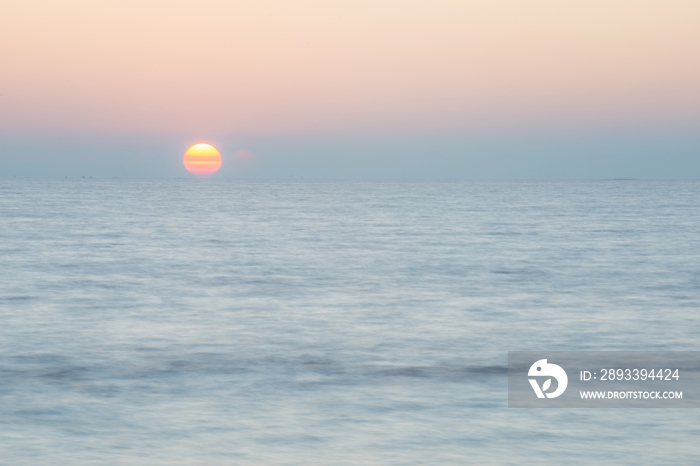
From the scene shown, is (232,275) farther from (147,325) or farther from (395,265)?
(147,325)

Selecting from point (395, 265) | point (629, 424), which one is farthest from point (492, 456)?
point (395, 265)

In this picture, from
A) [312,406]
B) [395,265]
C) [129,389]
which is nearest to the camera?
[312,406]

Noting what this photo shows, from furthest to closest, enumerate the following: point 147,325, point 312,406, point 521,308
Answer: point 521,308 < point 147,325 < point 312,406

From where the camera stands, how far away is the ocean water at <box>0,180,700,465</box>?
335 inches

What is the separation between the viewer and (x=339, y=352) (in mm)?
13312

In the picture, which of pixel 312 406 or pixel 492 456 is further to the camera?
pixel 312 406

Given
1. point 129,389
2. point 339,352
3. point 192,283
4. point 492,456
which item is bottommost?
point 492,456

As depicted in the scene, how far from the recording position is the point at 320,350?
44.2 ft

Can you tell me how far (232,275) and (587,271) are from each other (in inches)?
446

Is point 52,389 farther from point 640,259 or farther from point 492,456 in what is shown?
point 640,259

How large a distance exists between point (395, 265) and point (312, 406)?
58.5ft

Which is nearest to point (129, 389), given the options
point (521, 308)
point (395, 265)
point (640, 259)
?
point (521, 308)

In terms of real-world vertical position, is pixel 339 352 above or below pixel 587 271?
below

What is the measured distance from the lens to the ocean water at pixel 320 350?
27.9 ft
